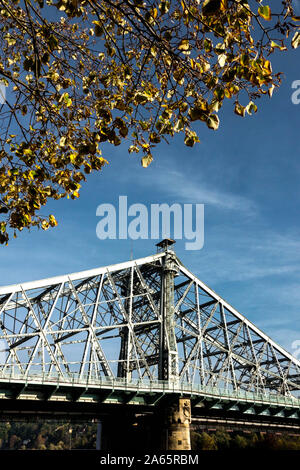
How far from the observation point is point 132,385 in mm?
32375

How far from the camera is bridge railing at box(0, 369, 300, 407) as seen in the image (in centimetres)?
2727

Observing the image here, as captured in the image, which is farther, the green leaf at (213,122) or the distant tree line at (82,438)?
the distant tree line at (82,438)

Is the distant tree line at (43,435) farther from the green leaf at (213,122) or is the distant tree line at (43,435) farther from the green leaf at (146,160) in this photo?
the green leaf at (213,122)

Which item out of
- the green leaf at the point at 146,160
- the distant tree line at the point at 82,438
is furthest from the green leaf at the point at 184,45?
the distant tree line at the point at 82,438

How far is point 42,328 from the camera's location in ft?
109

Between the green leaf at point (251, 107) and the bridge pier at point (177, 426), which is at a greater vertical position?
the green leaf at point (251, 107)

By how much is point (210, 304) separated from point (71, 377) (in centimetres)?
2647

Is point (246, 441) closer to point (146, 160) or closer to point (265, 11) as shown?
point (146, 160)

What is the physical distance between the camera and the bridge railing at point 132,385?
27266 mm

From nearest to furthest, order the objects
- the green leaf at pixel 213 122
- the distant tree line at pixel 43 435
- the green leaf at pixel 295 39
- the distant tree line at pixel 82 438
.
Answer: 1. the green leaf at pixel 295 39
2. the green leaf at pixel 213 122
3. the distant tree line at pixel 82 438
4. the distant tree line at pixel 43 435

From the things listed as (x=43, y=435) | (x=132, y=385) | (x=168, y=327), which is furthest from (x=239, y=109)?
(x=43, y=435)

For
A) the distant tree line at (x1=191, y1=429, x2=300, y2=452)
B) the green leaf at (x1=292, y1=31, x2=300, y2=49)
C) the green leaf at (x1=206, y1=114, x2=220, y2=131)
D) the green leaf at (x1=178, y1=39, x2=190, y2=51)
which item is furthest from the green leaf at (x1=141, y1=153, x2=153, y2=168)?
the distant tree line at (x1=191, y1=429, x2=300, y2=452)

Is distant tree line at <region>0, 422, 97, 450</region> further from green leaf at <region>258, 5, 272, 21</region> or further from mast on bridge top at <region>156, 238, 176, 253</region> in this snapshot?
green leaf at <region>258, 5, 272, 21</region>
